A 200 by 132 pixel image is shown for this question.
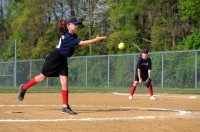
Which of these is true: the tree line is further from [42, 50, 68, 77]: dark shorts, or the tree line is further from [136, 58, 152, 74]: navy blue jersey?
[42, 50, 68, 77]: dark shorts

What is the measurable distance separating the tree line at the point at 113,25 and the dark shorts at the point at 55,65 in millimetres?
25024

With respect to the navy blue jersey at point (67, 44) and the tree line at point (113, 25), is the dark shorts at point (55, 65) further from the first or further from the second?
the tree line at point (113, 25)

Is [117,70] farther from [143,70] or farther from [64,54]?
[64,54]

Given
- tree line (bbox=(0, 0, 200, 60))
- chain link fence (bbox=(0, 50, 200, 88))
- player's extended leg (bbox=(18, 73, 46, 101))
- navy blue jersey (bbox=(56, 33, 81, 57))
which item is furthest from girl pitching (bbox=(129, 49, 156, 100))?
tree line (bbox=(0, 0, 200, 60))

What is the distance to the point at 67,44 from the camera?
30.0 ft

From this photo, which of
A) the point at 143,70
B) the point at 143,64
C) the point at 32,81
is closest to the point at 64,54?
the point at 32,81

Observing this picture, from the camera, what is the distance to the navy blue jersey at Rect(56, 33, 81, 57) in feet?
29.7

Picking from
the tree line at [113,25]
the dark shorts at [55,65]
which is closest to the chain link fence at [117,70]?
the tree line at [113,25]

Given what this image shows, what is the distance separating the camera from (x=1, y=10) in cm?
7675

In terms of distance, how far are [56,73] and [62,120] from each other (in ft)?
6.38

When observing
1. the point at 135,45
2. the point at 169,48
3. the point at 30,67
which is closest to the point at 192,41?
the point at 169,48

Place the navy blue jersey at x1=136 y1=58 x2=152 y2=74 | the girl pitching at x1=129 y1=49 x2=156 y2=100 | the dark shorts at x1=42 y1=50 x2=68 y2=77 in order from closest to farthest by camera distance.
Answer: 1. the dark shorts at x1=42 y1=50 x2=68 y2=77
2. the girl pitching at x1=129 y1=49 x2=156 y2=100
3. the navy blue jersey at x1=136 y1=58 x2=152 y2=74

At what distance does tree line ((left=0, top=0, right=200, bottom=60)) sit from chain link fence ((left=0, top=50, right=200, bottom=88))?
4.83 m

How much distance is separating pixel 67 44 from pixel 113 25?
37.6 meters
